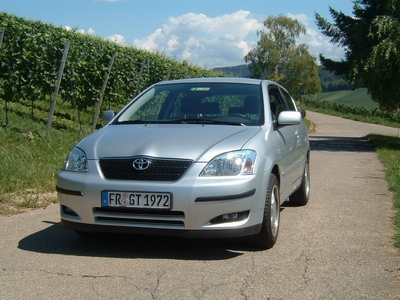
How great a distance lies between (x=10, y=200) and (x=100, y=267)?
123 inches

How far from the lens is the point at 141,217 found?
4996 millimetres

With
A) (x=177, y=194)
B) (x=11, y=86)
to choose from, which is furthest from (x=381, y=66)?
(x=177, y=194)

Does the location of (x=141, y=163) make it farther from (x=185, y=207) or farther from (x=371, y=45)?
(x=371, y=45)

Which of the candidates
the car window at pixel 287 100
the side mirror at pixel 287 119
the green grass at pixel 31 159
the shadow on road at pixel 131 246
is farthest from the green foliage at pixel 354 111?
the shadow on road at pixel 131 246

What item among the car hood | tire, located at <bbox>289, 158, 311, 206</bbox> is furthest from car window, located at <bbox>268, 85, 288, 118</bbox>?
tire, located at <bbox>289, 158, 311, 206</bbox>

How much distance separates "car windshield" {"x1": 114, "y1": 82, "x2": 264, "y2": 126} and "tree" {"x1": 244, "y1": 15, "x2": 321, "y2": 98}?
70.3m

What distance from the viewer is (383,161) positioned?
15.3 metres

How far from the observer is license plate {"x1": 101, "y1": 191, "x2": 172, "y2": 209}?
4.92m

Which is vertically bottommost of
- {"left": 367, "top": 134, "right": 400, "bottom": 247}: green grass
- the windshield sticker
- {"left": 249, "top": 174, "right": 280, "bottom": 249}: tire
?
{"left": 367, "top": 134, "right": 400, "bottom": 247}: green grass

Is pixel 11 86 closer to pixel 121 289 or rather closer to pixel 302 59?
pixel 121 289

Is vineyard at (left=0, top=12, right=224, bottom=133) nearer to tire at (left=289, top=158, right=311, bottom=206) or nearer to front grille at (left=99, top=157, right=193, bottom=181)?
tire at (left=289, top=158, right=311, bottom=206)

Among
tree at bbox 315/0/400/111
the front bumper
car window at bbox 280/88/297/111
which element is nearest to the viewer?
the front bumper

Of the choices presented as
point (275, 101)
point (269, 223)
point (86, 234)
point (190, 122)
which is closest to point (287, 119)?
point (275, 101)

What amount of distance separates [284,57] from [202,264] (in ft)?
246
